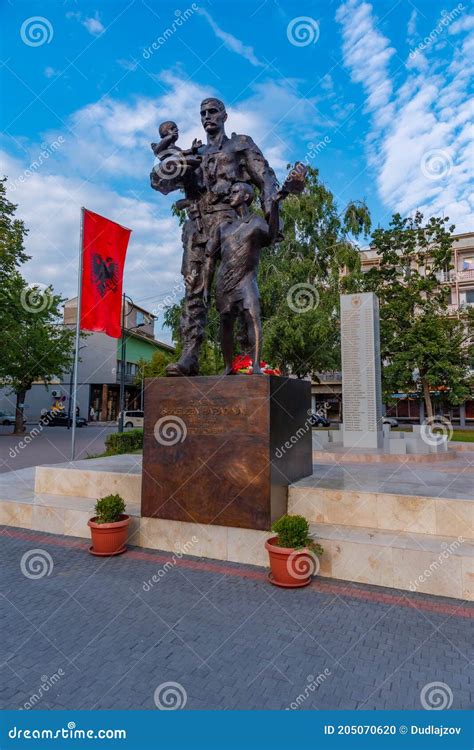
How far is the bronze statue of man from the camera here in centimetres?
525

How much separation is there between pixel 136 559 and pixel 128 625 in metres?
1.38

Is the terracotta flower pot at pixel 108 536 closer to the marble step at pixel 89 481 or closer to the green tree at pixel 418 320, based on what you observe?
the marble step at pixel 89 481

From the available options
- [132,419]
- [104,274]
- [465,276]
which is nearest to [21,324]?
[132,419]

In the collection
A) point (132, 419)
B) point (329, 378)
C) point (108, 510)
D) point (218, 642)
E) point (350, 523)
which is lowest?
point (218, 642)

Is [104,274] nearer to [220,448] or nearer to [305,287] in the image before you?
[220,448]

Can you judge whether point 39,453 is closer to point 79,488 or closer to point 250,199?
point 79,488

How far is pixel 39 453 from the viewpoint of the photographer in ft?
50.2

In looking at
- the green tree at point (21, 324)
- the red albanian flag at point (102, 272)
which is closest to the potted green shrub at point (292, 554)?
the red albanian flag at point (102, 272)

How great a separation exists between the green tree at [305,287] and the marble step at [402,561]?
13.1 meters

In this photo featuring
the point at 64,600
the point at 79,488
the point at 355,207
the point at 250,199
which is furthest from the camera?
the point at 355,207

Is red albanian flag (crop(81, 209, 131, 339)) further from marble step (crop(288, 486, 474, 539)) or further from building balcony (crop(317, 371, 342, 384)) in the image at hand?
building balcony (crop(317, 371, 342, 384))

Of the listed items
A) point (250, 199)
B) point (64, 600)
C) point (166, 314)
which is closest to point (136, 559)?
point (64, 600)

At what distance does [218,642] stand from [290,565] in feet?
3.34

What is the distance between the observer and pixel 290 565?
3.73 metres
